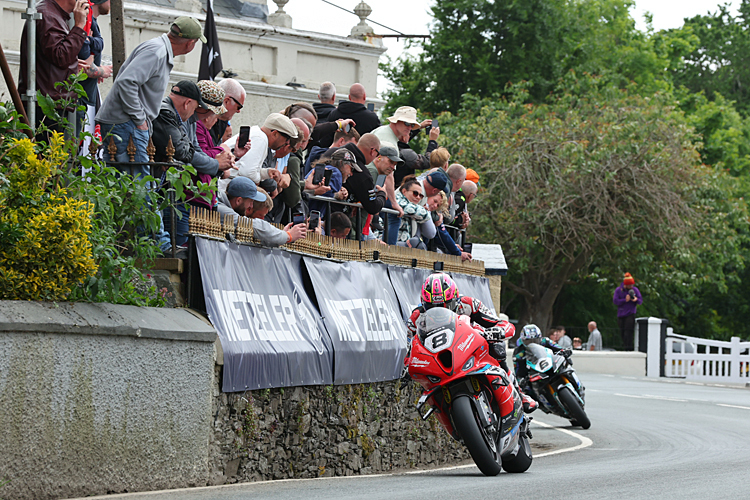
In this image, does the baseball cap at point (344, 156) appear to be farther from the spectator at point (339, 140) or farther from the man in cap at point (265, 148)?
the man in cap at point (265, 148)

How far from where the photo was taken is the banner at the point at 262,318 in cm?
889

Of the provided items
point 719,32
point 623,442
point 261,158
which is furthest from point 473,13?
point 261,158

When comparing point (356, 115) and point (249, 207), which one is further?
point (356, 115)

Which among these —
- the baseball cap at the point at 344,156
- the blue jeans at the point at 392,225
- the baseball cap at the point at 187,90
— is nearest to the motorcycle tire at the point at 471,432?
the baseball cap at the point at 344,156

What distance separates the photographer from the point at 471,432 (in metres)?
9.66

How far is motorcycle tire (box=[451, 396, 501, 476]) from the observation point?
31.7ft

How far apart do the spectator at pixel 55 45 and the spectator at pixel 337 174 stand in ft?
10.4

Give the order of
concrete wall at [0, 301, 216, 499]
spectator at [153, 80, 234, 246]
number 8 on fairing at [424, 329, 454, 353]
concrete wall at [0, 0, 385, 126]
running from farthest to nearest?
concrete wall at [0, 0, 385, 126]
number 8 on fairing at [424, 329, 454, 353]
spectator at [153, 80, 234, 246]
concrete wall at [0, 301, 216, 499]

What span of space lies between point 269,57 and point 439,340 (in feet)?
46.3

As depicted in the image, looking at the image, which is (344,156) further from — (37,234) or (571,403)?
(571,403)

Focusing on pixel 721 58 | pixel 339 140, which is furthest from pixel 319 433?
pixel 721 58

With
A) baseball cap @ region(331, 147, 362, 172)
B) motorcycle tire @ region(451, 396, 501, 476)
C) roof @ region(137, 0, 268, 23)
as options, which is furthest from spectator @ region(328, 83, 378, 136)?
roof @ region(137, 0, 268, 23)

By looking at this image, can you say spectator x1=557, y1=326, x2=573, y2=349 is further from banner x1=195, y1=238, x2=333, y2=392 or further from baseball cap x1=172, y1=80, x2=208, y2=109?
baseball cap x1=172, y1=80, x2=208, y2=109

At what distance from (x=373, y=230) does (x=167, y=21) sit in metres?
9.67
